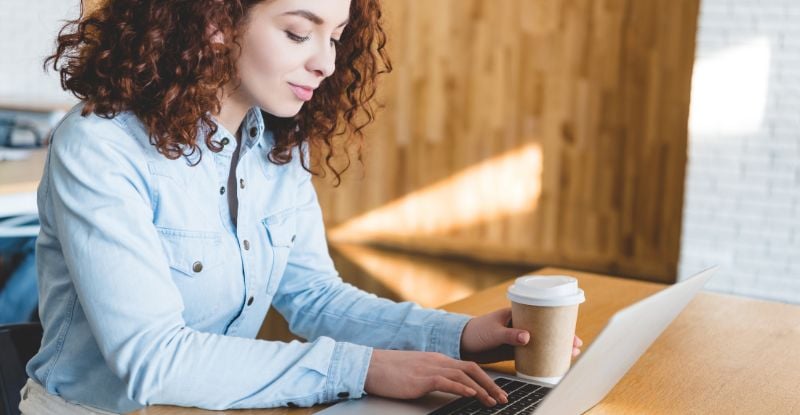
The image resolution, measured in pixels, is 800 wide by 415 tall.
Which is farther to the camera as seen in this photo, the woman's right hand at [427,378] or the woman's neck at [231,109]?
the woman's neck at [231,109]

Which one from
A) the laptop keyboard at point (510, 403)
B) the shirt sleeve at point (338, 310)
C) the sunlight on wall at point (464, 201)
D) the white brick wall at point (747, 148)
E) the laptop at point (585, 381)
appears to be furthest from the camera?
the sunlight on wall at point (464, 201)

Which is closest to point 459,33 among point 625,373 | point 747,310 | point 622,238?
point 622,238

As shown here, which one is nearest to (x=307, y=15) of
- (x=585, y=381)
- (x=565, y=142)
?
(x=585, y=381)

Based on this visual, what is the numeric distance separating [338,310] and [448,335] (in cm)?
19

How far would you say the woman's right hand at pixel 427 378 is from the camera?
1.02 metres

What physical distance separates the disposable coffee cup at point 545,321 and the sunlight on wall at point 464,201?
3.75 meters

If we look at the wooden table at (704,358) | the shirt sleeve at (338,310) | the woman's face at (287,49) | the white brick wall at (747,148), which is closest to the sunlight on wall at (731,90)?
the white brick wall at (747,148)

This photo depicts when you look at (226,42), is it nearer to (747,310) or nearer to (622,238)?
(747,310)

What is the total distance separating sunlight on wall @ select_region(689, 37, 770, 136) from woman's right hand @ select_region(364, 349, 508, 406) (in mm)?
2908

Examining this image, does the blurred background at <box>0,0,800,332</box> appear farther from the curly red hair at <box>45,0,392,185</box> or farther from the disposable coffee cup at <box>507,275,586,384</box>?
the disposable coffee cup at <box>507,275,586,384</box>

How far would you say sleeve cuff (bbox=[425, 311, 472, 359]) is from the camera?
48.8 inches

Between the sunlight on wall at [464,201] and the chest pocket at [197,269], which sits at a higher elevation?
the chest pocket at [197,269]

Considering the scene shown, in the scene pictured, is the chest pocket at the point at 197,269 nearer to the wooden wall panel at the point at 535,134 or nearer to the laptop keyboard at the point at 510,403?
the laptop keyboard at the point at 510,403

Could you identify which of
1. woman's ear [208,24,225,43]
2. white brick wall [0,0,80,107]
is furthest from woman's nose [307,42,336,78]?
white brick wall [0,0,80,107]
